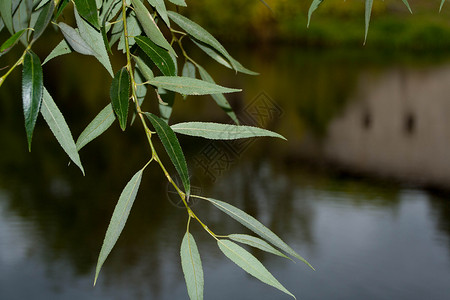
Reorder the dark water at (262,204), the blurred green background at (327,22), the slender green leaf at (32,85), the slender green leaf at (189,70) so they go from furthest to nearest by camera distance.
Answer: the blurred green background at (327,22) → the dark water at (262,204) → the slender green leaf at (189,70) → the slender green leaf at (32,85)

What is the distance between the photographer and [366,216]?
742 cm

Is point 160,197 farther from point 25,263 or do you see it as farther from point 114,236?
point 114,236

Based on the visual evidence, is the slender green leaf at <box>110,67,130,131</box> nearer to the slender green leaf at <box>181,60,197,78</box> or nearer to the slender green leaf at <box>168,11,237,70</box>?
the slender green leaf at <box>168,11,237,70</box>

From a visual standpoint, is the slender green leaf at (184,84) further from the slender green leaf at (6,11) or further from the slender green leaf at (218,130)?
the slender green leaf at (6,11)

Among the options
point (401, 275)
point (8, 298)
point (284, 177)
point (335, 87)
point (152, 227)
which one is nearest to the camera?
point (8, 298)

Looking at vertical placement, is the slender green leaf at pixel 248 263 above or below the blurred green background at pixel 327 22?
below

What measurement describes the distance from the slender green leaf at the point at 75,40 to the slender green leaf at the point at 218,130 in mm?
114

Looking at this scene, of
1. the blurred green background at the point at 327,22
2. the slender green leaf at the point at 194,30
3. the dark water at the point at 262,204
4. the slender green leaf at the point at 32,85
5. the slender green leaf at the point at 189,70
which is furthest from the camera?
the blurred green background at the point at 327,22

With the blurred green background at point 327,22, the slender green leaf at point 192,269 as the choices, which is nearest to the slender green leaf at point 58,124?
the slender green leaf at point 192,269

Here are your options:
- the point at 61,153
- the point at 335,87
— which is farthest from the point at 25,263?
the point at 335,87

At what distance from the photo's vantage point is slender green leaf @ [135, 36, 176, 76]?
1.90ft

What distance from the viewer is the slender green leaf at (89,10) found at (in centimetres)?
51

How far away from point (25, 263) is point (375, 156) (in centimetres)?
591

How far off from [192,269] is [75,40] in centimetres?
26
